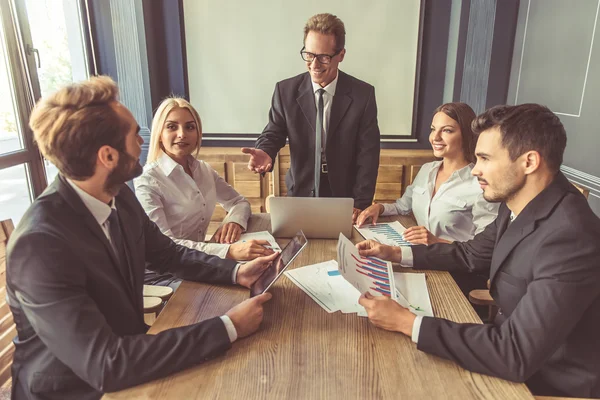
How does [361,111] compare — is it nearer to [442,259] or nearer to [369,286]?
[442,259]

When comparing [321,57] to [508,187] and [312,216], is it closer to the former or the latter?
[312,216]

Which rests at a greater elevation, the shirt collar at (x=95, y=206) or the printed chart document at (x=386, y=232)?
the shirt collar at (x=95, y=206)

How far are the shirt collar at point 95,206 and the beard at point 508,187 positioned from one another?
3.66 ft

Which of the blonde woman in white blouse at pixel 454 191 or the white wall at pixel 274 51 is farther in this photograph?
the white wall at pixel 274 51

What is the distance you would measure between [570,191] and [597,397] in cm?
55

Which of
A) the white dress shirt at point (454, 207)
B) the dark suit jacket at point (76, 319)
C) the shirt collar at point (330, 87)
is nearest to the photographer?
the dark suit jacket at point (76, 319)

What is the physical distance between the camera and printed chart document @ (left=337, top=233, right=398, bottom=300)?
1250mm

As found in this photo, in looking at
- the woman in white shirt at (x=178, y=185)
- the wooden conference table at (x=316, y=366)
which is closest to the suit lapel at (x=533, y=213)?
the wooden conference table at (x=316, y=366)

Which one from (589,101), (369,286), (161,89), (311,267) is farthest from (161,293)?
(161,89)

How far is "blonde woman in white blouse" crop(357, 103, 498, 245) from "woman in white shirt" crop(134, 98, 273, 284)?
2.11 feet

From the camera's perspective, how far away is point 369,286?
133 cm

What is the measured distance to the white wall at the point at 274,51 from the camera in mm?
3736

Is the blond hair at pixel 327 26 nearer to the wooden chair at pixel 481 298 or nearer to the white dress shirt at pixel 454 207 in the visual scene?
the white dress shirt at pixel 454 207

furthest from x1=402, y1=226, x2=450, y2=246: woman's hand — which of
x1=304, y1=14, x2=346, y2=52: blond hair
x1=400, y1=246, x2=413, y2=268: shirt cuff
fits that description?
x1=304, y1=14, x2=346, y2=52: blond hair
